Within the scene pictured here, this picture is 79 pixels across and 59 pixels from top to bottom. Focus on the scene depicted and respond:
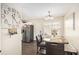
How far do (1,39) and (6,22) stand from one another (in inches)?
9.9

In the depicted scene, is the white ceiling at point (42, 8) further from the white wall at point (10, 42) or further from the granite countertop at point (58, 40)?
the granite countertop at point (58, 40)

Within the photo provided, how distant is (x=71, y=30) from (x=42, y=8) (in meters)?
0.50

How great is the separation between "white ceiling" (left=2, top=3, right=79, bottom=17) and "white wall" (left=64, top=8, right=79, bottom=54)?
3.5 inches

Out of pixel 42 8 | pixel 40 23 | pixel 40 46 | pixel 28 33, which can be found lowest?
pixel 40 46

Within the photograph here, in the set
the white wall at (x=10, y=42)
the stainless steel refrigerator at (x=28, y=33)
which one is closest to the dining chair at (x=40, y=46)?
the stainless steel refrigerator at (x=28, y=33)

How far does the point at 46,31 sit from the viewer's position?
183 centimetres

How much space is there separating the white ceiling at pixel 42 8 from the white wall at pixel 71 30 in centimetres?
9

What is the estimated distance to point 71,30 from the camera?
1.79 meters

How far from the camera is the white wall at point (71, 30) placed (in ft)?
5.86

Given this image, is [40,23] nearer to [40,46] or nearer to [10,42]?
[40,46]

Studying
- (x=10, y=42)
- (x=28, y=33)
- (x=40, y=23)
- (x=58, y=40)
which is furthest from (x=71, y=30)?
(x=10, y=42)

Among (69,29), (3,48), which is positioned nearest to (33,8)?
(69,29)
